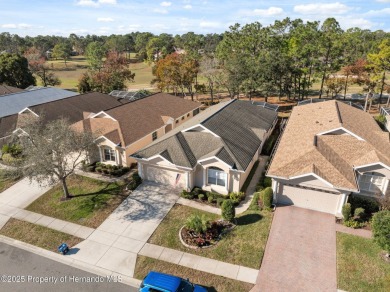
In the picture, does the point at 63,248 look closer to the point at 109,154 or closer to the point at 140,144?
the point at 109,154

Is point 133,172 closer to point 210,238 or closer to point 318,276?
point 210,238

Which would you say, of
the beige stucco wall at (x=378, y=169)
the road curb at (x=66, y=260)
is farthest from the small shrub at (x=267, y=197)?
the road curb at (x=66, y=260)

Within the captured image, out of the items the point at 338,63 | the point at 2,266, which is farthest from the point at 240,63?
the point at 2,266

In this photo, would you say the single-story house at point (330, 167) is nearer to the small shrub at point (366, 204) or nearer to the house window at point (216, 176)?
the small shrub at point (366, 204)

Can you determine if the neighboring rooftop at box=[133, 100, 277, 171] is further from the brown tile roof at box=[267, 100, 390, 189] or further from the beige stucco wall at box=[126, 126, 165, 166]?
the beige stucco wall at box=[126, 126, 165, 166]

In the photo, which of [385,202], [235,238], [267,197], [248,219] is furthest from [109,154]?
[385,202]

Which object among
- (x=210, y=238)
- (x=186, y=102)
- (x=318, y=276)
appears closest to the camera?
(x=318, y=276)
